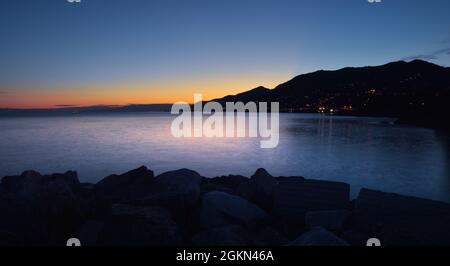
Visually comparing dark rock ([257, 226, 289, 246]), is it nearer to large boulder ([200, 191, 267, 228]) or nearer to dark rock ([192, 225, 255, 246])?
large boulder ([200, 191, 267, 228])

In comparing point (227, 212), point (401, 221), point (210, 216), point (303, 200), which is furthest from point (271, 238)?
point (401, 221)

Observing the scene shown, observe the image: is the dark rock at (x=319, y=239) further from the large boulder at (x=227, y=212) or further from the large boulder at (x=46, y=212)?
the large boulder at (x=46, y=212)

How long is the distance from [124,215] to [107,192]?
3.23 m

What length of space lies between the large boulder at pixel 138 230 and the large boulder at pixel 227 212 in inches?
42.5

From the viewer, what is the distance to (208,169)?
22422 mm

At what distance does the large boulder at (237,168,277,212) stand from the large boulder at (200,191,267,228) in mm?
1432

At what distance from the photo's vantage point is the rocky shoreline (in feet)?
16.4

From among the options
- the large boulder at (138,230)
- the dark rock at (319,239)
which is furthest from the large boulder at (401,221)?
the large boulder at (138,230)

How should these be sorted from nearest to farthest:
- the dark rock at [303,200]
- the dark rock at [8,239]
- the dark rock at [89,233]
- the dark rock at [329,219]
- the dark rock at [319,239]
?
the dark rock at [319,239], the dark rock at [8,239], the dark rock at [329,219], the dark rock at [89,233], the dark rock at [303,200]

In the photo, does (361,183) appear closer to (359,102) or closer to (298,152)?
(298,152)

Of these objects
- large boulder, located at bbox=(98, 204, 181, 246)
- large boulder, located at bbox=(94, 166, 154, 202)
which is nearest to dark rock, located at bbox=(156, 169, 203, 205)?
large boulder, located at bbox=(94, 166, 154, 202)

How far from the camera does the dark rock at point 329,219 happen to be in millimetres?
5727

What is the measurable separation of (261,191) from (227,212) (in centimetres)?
203

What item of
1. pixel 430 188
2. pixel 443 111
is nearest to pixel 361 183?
pixel 430 188
